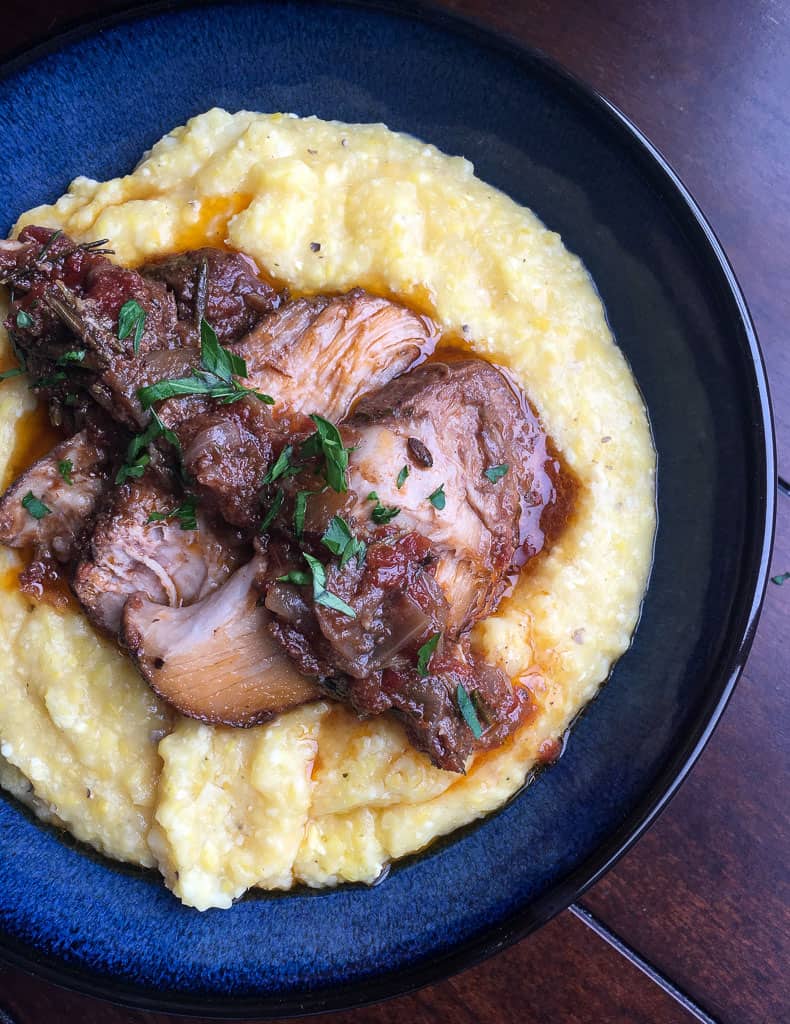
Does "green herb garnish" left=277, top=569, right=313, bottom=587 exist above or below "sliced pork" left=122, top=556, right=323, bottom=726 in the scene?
above

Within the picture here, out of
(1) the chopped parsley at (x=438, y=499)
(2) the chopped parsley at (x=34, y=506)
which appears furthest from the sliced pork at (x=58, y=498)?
(1) the chopped parsley at (x=438, y=499)

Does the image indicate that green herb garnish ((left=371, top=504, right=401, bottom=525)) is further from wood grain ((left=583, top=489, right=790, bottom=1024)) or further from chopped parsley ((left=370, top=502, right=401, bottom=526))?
wood grain ((left=583, top=489, right=790, bottom=1024))

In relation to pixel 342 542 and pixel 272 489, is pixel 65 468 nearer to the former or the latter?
pixel 272 489

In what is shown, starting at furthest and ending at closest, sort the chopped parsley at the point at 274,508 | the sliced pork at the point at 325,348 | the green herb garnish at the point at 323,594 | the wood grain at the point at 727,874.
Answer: the wood grain at the point at 727,874 < the sliced pork at the point at 325,348 < the chopped parsley at the point at 274,508 < the green herb garnish at the point at 323,594

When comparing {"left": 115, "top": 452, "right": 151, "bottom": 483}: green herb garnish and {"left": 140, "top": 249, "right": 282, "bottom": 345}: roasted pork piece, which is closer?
{"left": 115, "top": 452, "right": 151, "bottom": 483}: green herb garnish

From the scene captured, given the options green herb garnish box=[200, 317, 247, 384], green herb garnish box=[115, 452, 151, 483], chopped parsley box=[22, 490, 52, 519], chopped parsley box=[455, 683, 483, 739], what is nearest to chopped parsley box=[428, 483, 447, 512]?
chopped parsley box=[455, 683, 483, 739]

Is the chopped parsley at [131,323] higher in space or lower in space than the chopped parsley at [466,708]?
higher

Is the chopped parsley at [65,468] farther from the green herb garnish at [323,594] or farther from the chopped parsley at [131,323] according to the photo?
the green herb garnish at [323,594]
